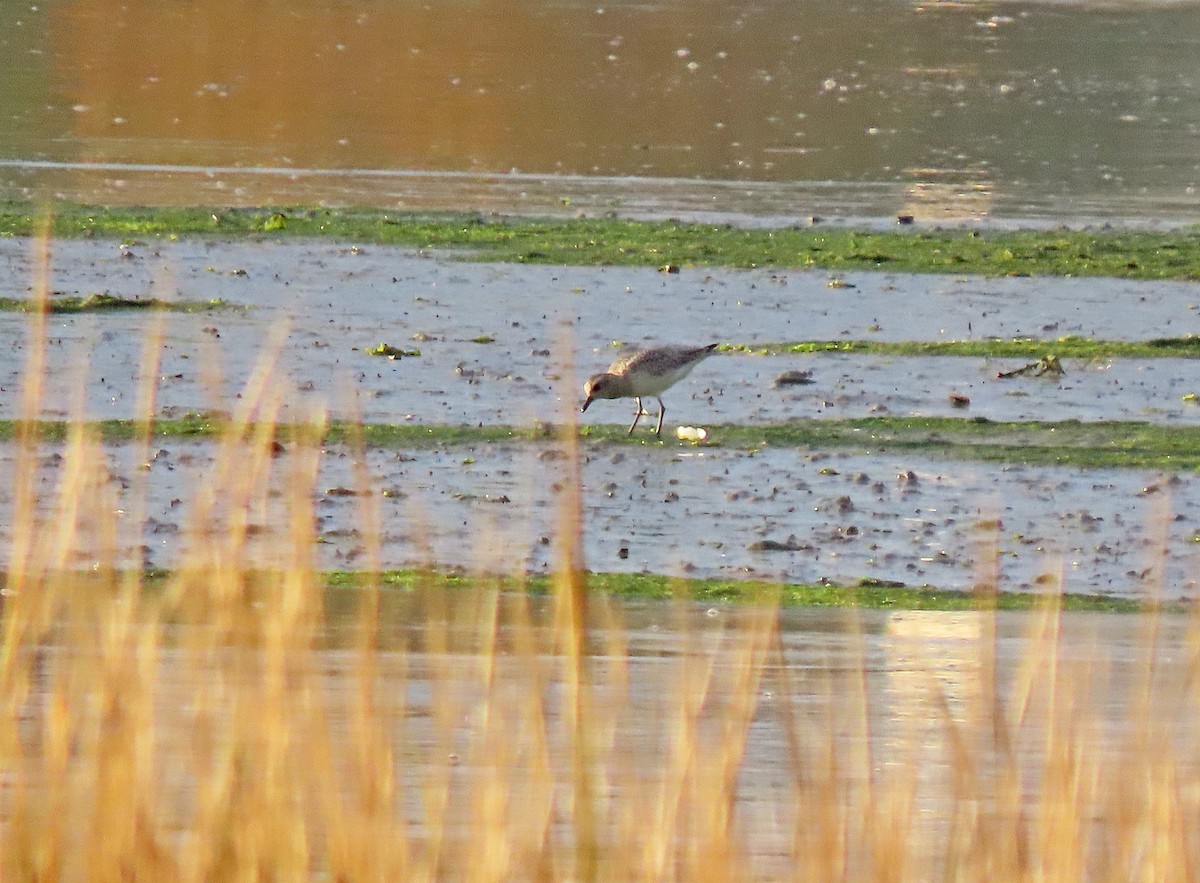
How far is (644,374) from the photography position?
10.7 m

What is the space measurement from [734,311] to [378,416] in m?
3.30

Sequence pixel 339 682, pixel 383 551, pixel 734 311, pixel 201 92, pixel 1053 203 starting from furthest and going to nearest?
pixel 201 92
pixel 1053 203
pixel 734 311
pixel 383 551
pixel 339 682

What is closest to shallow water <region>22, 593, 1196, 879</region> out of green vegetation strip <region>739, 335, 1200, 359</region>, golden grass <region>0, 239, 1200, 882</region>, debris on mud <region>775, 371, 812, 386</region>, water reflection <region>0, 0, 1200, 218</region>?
golden grass <region>0, 239, 1200, 882</region>

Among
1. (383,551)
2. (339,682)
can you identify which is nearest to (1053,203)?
(383,551)

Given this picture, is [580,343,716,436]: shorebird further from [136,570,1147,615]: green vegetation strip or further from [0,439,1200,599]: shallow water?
[136,570,1147,615]: green vegetation strip

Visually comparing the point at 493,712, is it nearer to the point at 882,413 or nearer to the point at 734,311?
the point at 882,413

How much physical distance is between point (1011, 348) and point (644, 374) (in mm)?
2754

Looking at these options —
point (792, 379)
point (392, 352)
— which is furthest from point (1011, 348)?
point (392, 352)

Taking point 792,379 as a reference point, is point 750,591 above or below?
below

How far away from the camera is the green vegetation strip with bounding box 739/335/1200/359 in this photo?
12.6 meters

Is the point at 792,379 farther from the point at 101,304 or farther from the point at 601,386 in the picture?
the point at 101,304

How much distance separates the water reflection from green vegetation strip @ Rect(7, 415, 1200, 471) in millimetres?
6596

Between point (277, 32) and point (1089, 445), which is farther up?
point (277, 32)

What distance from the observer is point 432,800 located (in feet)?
13.4
